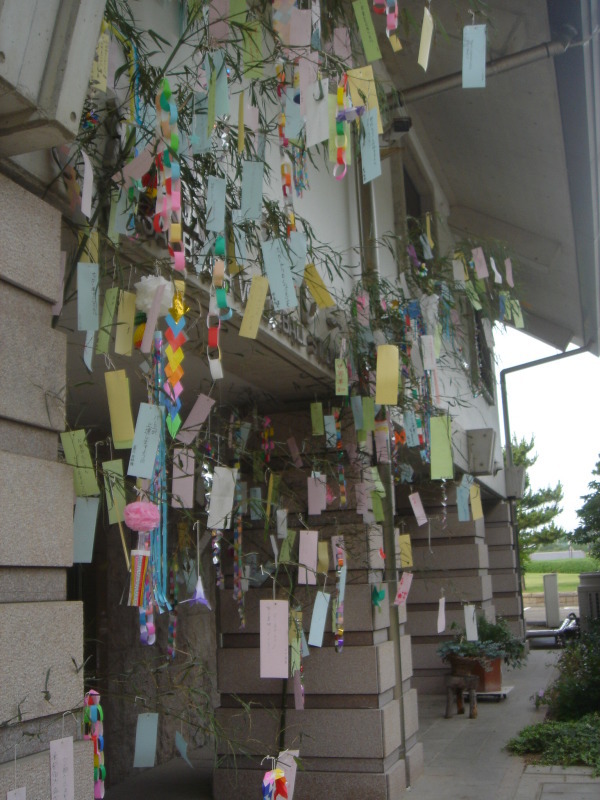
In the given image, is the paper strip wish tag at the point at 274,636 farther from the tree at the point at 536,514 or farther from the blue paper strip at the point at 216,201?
the tree at the point at 536,514

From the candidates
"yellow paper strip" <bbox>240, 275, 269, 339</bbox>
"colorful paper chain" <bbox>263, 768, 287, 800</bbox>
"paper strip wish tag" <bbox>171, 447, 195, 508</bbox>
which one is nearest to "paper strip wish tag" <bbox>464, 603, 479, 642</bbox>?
"colorful paper chain" <bbox>263, 768, 287, 800</bbox>

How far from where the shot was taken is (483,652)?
8922 millimetres

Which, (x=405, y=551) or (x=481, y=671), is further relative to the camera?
(x=481, y=671)

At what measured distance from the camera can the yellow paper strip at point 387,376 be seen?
449 cm

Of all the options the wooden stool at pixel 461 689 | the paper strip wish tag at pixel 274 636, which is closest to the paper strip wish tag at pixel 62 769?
the paper strip wish tag at pixel 274 636

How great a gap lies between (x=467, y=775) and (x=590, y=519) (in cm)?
631

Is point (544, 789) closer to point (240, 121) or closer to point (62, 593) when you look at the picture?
point (62, 593)

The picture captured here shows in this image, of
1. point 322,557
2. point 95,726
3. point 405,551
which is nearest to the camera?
point 95,726

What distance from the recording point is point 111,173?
2.96 metres

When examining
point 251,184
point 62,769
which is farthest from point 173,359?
point 62,769

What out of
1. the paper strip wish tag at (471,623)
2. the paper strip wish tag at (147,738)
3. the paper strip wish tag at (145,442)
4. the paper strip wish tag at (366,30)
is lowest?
the paper strip wish tag at (147,738)

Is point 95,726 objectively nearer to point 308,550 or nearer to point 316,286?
point 316,286

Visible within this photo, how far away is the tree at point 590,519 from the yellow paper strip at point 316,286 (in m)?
8.41

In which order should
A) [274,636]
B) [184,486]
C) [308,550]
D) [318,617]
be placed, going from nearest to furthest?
[184,486], [274,636], [318,617], [308,550]
